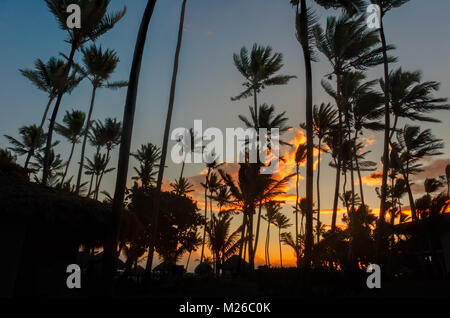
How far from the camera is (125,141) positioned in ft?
24.1

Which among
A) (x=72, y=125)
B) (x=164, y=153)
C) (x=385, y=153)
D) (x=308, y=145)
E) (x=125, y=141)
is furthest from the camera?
(x=72, y=125)

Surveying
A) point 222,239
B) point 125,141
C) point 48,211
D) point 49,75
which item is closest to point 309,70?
point 125,141

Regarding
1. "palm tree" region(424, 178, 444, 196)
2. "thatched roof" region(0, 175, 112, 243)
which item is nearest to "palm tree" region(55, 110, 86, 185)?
"thatched roof" region(0, 175, 112, 243)

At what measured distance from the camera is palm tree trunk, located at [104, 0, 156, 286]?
6.60m

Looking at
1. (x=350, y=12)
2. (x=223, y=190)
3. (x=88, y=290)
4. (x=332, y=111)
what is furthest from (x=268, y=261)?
(x=350, y=12)

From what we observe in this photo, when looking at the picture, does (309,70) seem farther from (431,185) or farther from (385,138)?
(431,185)

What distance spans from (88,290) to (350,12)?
49.5ft

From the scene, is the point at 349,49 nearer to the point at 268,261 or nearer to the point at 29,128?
the point at 29,128

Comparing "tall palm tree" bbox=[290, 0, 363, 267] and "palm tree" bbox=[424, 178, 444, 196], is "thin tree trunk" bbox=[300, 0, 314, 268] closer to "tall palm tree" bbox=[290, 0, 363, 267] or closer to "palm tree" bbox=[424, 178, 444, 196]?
"tall palm tree" bbox=[290, 0, 363, 267]

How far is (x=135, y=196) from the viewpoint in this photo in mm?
23531

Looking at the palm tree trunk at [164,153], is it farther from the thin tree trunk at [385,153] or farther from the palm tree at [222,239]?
the thin tree trunk at [385,153]

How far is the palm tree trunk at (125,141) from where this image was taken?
21.7 feet

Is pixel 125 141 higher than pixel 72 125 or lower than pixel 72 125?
lower

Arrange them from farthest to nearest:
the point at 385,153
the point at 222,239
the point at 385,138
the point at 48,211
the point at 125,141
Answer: the point at 222,239 → the point at 385,138 → the point at 385,153 → the point at 48,211 → the point at 125,141
